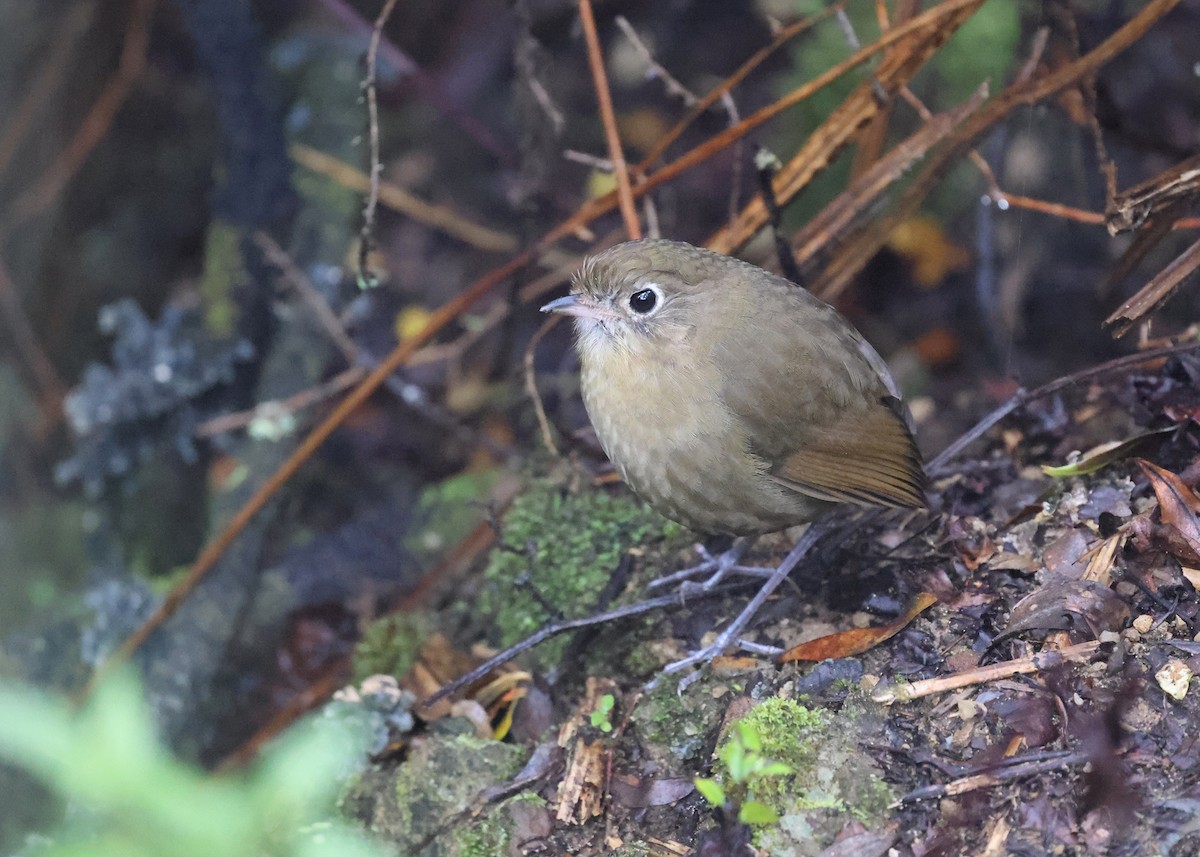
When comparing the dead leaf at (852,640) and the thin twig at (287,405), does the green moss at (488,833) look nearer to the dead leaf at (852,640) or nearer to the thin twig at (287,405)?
the dead leaf at (852,640)

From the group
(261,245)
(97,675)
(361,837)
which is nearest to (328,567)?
(97,675)

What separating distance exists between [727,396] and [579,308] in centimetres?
49

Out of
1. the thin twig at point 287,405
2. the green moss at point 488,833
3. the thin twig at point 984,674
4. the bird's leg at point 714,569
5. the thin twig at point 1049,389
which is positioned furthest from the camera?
the thin twig at point 287,405

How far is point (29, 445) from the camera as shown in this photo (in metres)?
4.65

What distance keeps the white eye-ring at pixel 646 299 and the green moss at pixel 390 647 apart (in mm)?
1389

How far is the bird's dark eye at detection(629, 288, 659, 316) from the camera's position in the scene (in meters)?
2.83

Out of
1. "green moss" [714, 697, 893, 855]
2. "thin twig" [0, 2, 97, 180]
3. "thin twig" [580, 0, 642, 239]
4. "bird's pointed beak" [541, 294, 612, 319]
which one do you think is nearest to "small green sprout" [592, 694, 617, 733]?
"green moss" [714, 697, 893, 855]

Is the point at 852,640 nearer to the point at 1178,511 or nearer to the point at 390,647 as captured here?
the point at 1178,511

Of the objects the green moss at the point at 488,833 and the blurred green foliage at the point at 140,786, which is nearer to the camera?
the blurred green foliage at the point at 140,786

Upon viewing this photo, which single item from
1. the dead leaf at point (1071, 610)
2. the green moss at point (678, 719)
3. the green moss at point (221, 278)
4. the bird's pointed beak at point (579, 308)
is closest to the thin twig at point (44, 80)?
the green moss at point (221, 278)

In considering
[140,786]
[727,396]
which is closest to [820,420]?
[727,396]

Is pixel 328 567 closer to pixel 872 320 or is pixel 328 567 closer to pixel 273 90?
pixel 273 90

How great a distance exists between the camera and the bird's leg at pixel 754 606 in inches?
108

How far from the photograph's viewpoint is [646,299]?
2838 mm
